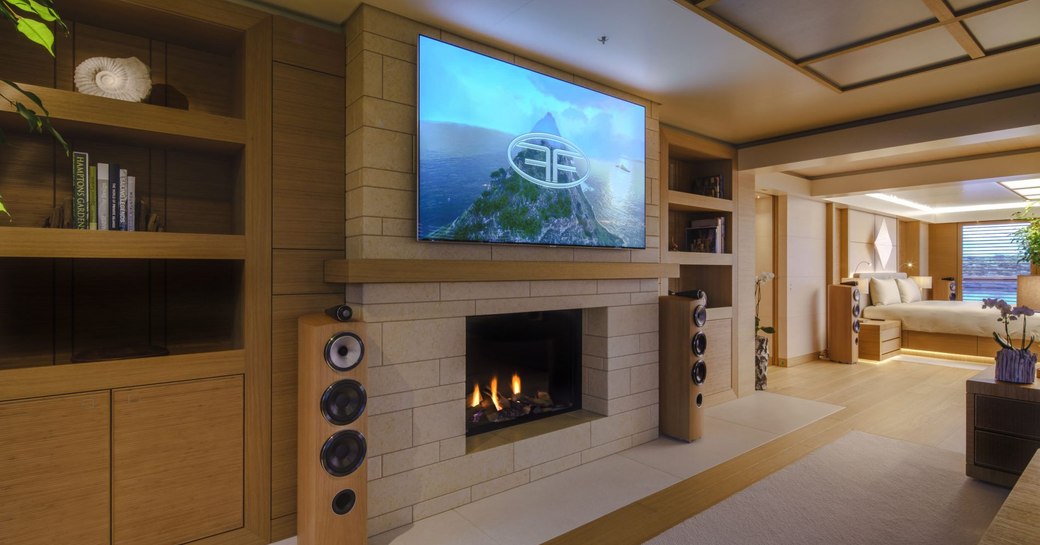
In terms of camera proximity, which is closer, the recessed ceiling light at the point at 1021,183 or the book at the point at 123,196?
the book at the point at 123,196

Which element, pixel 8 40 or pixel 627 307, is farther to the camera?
pixel 627 307

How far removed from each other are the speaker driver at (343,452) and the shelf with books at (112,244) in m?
0.92

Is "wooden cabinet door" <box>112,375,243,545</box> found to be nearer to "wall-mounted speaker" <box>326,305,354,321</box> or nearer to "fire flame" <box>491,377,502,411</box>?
"wall-mounted speaker" <box>326,305,354,321</box>

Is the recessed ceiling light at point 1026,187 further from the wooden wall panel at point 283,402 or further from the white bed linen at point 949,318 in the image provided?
the wooden wall panel at point 283,402

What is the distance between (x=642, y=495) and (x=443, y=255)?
1.70 m

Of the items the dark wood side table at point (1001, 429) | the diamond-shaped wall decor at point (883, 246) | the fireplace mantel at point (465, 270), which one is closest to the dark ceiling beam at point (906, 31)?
the fireplace mantel at point (465, 270)

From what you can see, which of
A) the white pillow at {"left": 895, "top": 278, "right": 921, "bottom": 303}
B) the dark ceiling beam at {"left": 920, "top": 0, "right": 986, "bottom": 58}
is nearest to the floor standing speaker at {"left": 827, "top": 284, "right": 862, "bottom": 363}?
the white pillow at {"left": 895, "top": 278, "right": 921, "bottom": 303}

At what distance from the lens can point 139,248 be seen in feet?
6.72

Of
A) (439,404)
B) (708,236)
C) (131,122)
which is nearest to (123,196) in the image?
(131,122)

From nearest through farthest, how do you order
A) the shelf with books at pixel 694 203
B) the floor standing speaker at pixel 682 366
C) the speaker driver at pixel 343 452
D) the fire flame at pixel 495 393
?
the speaker driver at pixel 343 452
the fire flame at pixel 495 393
the floor standing speaker at pixel 682 366
the shelf with books at pixel 694 203

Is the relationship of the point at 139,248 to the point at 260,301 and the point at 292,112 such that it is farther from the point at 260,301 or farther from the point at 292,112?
the point at 292,112

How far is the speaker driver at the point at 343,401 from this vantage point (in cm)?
209

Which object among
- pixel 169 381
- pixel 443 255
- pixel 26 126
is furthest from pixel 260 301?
pixel 26 126

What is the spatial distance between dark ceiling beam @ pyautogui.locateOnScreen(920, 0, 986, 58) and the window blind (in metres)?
9.04
